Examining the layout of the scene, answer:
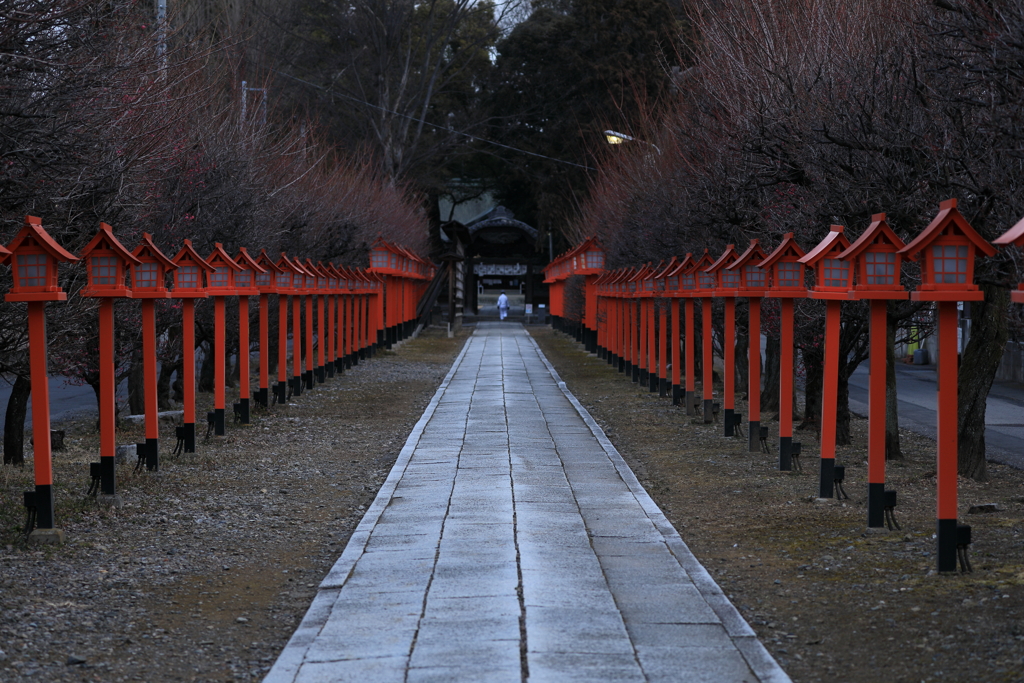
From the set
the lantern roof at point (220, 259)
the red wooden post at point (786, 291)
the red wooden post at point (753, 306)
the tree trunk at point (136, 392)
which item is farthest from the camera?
the tree trunk at point (136, 392)

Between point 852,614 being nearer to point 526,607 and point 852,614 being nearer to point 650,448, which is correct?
point 526,607

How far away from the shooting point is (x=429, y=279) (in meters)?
55.5

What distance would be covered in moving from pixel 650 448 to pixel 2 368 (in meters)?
7.47

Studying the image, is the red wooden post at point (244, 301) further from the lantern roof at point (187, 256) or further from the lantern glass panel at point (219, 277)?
the lantern roof at point (187, 256)

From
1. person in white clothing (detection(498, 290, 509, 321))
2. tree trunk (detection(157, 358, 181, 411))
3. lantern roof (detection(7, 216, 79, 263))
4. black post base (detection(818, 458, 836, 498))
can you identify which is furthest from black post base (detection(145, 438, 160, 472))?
person in white clothing (detection(498, 290, 509, 321))

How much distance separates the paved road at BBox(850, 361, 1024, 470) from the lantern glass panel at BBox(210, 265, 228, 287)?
10.7 metres

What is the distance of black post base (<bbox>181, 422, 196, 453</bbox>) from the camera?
1264 centimetres

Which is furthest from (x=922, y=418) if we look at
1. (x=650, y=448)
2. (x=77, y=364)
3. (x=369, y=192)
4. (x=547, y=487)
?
(x=369, y=192)

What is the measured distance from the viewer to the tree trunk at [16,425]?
1391 cm

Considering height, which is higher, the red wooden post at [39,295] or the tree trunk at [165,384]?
the red wooden post at [39,295]

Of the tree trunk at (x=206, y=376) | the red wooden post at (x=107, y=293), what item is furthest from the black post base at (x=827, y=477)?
the tree trunk at (x=206, y=376)

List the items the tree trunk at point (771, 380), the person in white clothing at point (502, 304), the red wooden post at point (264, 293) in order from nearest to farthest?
the red wooden post at point (264, 293) < the tree trunk at point (771, 380) < the person in white clothing at point (502, 304)

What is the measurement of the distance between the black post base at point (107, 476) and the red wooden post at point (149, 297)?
3.67 feet

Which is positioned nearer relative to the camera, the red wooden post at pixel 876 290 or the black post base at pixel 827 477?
the red wooden post at pixel 876 290
